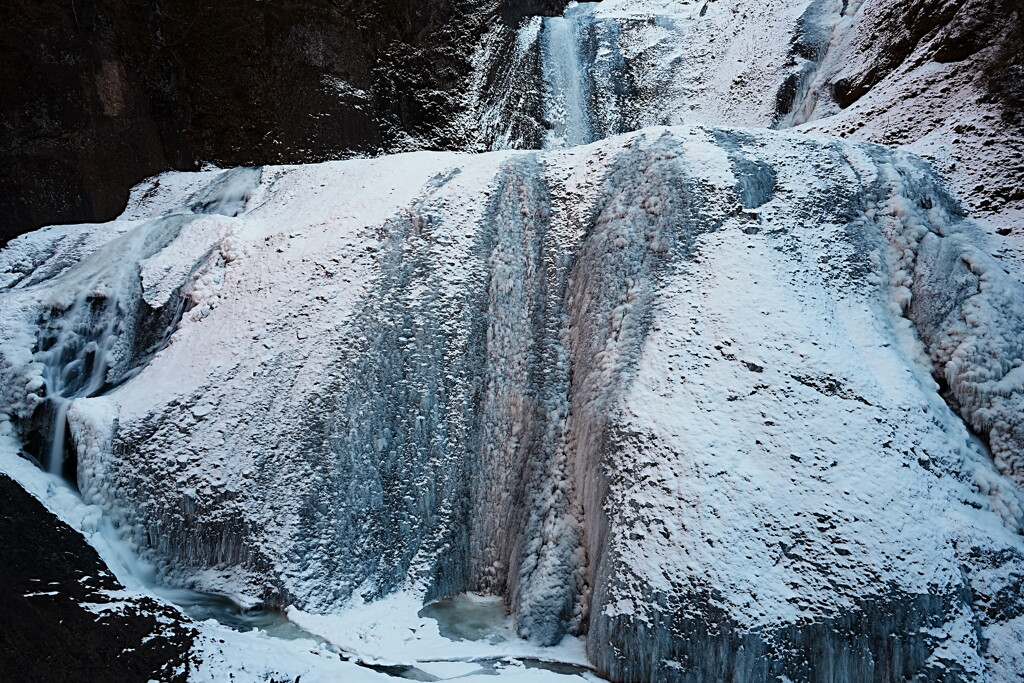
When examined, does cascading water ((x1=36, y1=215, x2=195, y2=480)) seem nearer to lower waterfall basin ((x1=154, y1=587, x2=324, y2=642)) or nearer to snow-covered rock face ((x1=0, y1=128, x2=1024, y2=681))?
snow-covered rock face ((x1=0, y1=128, x2=1024, y2=681))

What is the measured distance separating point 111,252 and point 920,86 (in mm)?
6494

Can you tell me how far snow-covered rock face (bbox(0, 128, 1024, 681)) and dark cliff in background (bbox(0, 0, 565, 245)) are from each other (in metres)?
1.89

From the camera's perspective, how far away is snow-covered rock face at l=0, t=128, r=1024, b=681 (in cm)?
339

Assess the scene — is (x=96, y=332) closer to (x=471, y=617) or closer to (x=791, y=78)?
(x=471, y=617)

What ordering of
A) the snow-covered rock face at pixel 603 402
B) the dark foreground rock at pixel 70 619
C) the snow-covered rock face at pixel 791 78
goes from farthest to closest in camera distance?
1. the snow-covered rock face at pixel 791 78
2. the snow-covered rock face at pixel 603 402
3. the dark foreground rock at pixel 70 619

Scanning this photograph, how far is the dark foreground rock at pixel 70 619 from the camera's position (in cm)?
292

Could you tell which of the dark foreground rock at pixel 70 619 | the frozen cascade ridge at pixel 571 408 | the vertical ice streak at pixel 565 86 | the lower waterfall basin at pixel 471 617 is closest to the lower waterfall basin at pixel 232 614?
the frozen cascade ridge at pixel 571 408

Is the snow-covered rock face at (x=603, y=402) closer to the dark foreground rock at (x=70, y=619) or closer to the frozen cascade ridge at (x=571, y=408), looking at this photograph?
the frozen cascade ridge at (x=571, y=408)

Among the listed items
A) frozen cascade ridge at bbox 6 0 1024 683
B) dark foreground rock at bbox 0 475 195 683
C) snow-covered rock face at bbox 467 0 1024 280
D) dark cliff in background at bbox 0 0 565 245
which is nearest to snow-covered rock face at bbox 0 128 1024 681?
frozen cascade ridge at bbox 6 0 1024 683

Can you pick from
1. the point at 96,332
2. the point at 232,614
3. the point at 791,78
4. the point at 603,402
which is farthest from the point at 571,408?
the point at 791,78

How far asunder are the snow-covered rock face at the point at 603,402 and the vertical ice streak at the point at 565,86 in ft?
10.6

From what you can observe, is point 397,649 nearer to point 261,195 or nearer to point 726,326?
point 726,326

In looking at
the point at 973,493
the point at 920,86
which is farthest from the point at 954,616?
the point at 920,86

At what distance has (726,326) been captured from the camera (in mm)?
4121
